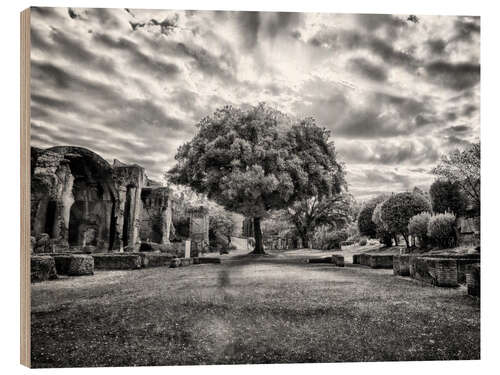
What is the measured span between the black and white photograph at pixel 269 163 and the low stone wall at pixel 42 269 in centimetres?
3

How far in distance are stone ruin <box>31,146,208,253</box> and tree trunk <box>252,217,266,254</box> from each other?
74.3 inches

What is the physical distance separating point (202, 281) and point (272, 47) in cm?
372

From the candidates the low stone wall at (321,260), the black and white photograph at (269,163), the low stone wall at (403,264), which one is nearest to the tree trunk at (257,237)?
the black and white photograph at (269,163)

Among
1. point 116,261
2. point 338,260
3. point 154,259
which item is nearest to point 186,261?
point 154,259

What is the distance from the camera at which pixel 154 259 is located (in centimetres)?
785

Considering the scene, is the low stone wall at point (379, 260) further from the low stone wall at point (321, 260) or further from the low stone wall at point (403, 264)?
the low stone wall at point (321, 260)

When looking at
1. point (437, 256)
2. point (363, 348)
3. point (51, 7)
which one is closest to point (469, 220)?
point (437, 256)

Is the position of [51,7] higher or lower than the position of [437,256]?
higher

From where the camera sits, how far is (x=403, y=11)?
223 inches

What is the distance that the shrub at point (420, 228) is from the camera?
6668mm

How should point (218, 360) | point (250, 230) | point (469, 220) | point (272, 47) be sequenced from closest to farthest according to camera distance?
point (218, 360) < point (272, 47) < point (469, 220) < point (250, 230)

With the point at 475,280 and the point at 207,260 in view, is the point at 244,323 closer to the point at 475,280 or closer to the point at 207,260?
the point at 207,260

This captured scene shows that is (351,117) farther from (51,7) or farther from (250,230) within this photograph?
(51,7)

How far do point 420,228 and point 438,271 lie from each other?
124 centimetres
